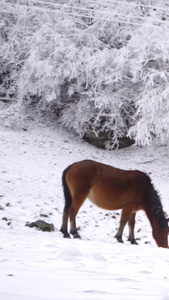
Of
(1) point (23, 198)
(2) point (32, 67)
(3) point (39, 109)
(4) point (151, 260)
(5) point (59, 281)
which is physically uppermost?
(2) point (32, 67)

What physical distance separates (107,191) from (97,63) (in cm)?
1080

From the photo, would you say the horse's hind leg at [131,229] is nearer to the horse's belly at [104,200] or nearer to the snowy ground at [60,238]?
the snowy ground at [60,238]

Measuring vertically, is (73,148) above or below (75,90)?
below

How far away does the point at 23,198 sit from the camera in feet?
31.3

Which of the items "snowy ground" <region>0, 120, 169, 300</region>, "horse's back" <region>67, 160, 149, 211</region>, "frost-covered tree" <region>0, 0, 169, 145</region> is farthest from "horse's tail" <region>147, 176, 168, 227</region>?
"frost-covered tree" <region>0, 0, 169, 145</region>

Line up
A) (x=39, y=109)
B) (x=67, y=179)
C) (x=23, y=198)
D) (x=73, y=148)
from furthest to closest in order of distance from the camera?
(x=39, y=109) → (x=73, y=148) → (x=23, y=198) → (x=67, y=179)

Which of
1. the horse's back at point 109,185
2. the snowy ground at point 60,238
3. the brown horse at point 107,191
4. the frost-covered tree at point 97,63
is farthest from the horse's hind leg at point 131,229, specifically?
the frost-covered tree at point 97,63

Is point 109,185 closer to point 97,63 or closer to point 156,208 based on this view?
point 156,208

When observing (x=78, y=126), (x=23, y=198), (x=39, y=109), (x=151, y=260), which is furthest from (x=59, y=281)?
(x=39, y=109)

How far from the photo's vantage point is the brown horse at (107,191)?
6.35 m

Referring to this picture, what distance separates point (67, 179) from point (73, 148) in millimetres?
9639

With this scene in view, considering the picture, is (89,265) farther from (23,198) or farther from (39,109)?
(39,109)

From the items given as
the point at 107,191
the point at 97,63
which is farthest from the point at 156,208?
the point at 97,63

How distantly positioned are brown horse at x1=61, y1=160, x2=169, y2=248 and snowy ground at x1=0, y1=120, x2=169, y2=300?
542mm
